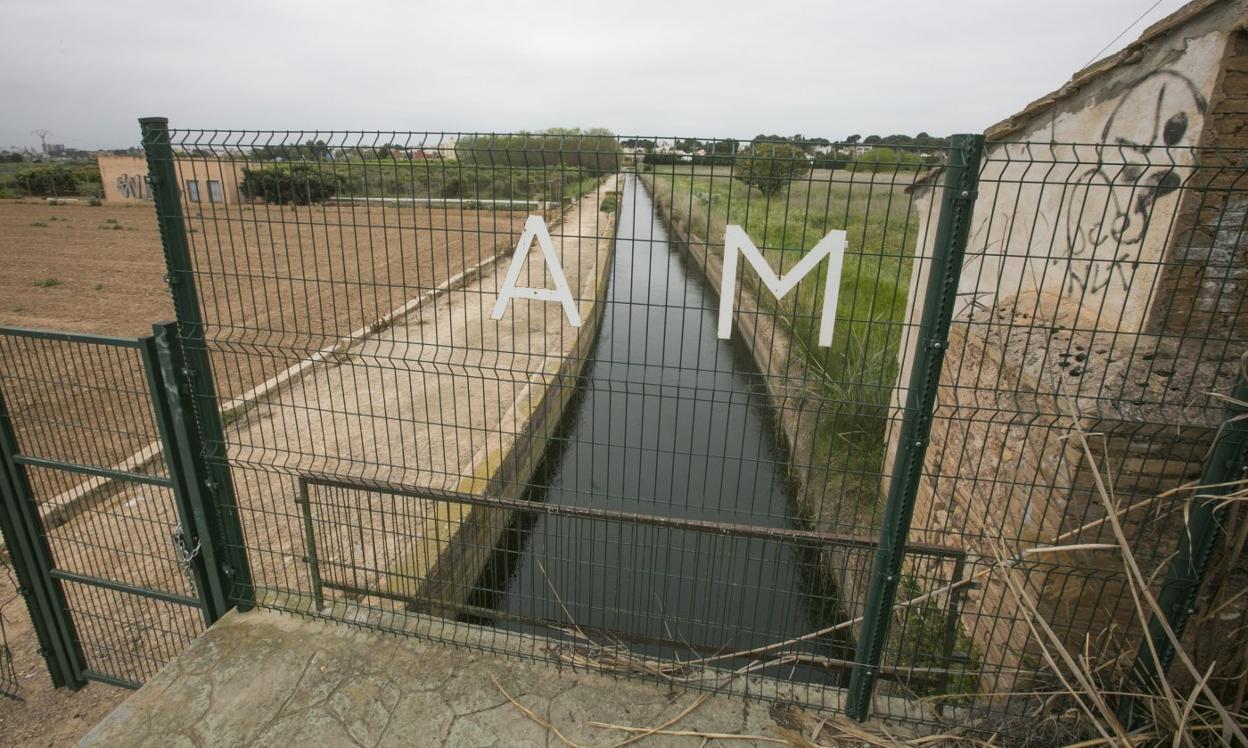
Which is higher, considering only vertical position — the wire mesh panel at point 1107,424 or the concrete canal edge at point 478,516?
the wire mesh panel at point 1107,424

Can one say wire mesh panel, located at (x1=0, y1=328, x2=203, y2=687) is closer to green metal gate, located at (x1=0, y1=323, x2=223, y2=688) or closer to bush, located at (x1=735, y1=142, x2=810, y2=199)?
green metal gate, located at (x1=0, y1=323, x2=223, y2=688)

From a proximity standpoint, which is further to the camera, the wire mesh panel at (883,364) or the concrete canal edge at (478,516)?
the concrete canal edge at (478,516)

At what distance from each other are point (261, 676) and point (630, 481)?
4632 millimetres

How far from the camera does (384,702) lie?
3.04 meters

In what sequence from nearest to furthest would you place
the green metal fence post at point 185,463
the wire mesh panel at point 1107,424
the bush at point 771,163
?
1. the bush at point 771,163
2. the wire mesh panel at point 1107,424
3. the green metal fence post at point 185,463

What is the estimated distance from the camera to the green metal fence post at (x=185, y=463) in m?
3.15

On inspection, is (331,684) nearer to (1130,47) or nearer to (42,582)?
(42,582)

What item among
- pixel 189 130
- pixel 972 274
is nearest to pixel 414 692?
pixel 189 130

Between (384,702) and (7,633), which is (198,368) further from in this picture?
(7,633)

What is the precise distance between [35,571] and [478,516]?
8.75 feet

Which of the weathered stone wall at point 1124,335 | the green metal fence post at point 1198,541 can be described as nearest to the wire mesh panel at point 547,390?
the weathered stone wall at point 1124,335

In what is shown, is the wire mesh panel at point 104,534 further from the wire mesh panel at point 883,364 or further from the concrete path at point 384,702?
the concrete path at point 384,702

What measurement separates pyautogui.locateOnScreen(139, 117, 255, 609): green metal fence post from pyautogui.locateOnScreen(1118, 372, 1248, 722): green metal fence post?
13.6 feet

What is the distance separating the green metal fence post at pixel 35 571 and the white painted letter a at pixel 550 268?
2897 millimetres
